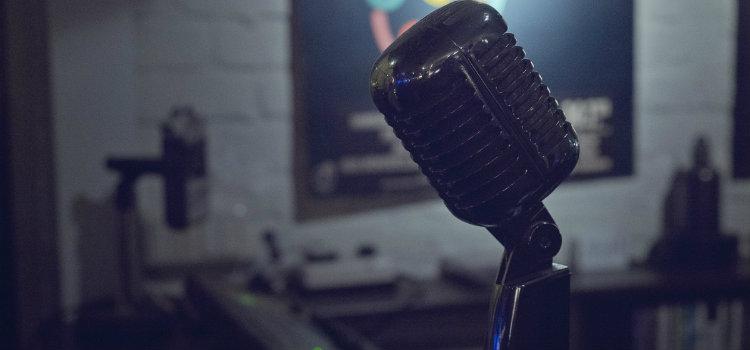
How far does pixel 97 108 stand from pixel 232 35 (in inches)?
13.7

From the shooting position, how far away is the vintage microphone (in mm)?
445

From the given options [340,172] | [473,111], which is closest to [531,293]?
[473,111]

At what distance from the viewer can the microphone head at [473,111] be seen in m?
0.44

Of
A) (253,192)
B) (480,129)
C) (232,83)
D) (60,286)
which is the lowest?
(60,286)

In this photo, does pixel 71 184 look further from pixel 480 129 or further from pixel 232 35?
pixel 480 129

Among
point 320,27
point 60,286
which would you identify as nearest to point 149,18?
point 320,27

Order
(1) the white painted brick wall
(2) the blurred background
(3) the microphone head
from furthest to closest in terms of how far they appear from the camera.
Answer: (1) the white painted brick wall < (2) the blurred background < (3) the microphone head

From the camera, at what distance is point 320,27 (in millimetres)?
1986

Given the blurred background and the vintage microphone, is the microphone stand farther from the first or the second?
the blurred background

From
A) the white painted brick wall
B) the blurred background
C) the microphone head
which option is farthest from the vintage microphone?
the white painted brick wall

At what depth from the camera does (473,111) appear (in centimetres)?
45

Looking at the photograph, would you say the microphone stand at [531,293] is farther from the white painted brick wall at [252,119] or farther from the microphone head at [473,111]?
the white painted brick wall at [252,119]

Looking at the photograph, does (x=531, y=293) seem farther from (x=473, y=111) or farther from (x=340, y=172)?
(x=340, y=172)

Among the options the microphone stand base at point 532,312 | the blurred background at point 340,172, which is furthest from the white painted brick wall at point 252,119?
the microphone stand base at point 532,312
